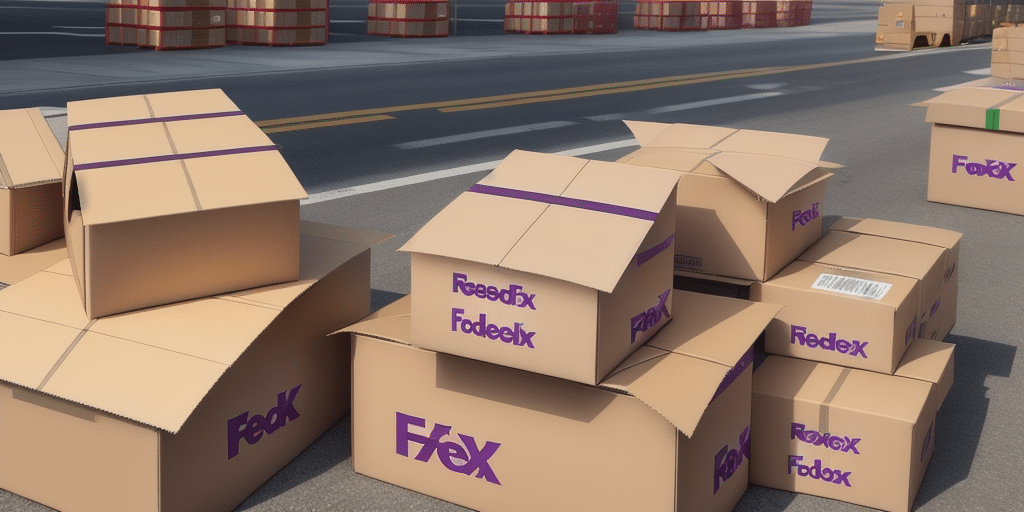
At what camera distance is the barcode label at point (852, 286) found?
13.1 ft

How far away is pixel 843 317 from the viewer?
155 inches

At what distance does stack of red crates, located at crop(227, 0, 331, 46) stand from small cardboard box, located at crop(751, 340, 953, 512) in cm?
1835

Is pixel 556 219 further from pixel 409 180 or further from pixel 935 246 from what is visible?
pixel 409 180

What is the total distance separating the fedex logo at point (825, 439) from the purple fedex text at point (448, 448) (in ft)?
3.38

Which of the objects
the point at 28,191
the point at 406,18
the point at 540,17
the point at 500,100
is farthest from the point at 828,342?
the point at 540,17

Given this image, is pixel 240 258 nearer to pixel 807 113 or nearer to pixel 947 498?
pixel 947 498

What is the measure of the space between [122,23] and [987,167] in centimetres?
1581

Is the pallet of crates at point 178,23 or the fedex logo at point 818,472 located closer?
the fedex logo at point 818,472

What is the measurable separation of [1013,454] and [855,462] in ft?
2.62

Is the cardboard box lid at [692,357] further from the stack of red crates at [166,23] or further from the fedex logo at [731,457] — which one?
the stack of red crates at [166,23]

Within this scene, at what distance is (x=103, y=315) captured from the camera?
11.6 ft

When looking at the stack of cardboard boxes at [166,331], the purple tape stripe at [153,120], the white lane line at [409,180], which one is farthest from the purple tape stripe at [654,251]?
the white lane line at [409,180]

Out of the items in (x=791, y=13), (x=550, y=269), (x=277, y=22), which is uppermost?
(x=791, y=13)

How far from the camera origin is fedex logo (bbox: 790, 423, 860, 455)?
368 centimetres
